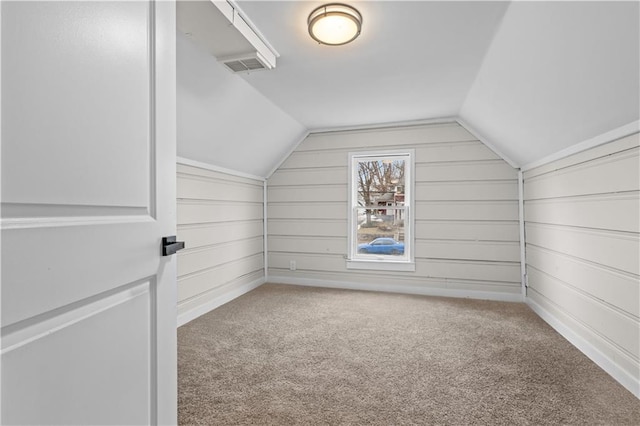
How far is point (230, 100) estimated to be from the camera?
2918mm

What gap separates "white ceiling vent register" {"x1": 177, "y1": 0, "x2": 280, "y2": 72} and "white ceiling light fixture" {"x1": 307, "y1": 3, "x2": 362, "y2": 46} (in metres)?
0.39

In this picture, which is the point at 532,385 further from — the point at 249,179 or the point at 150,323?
the point at 249,179

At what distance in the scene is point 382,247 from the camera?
4340 millimetres

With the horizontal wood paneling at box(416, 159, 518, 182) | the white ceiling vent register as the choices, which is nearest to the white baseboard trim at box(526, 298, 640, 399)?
the horizontal wood paneling at box(416, 159, 518, 182)

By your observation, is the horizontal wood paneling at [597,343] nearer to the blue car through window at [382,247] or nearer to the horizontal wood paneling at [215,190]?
the blue car through window at [382,247]

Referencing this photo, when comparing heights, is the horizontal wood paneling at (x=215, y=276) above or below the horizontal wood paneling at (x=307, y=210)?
below

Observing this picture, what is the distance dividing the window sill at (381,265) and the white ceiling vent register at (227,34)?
107 inches

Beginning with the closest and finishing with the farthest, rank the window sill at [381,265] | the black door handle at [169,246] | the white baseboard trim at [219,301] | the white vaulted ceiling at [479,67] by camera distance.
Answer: the black door handle at [169,246] < the white vaulted ceiling at [479,67] < the white baseboard trim at [219,301] < the window sill at [381,265]

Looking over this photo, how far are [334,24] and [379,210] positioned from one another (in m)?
2.71

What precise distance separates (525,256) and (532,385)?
2061 mm

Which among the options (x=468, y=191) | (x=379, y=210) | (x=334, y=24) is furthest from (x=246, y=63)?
(x=468, y=191)

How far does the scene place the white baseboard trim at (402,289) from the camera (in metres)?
3.81

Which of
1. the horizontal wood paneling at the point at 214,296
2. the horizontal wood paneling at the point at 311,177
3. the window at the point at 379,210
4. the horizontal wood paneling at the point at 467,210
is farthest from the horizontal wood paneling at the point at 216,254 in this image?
the horizontal wood paneling at the point at 467,210

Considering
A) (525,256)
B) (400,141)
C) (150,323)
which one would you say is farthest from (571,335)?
(150,323)
